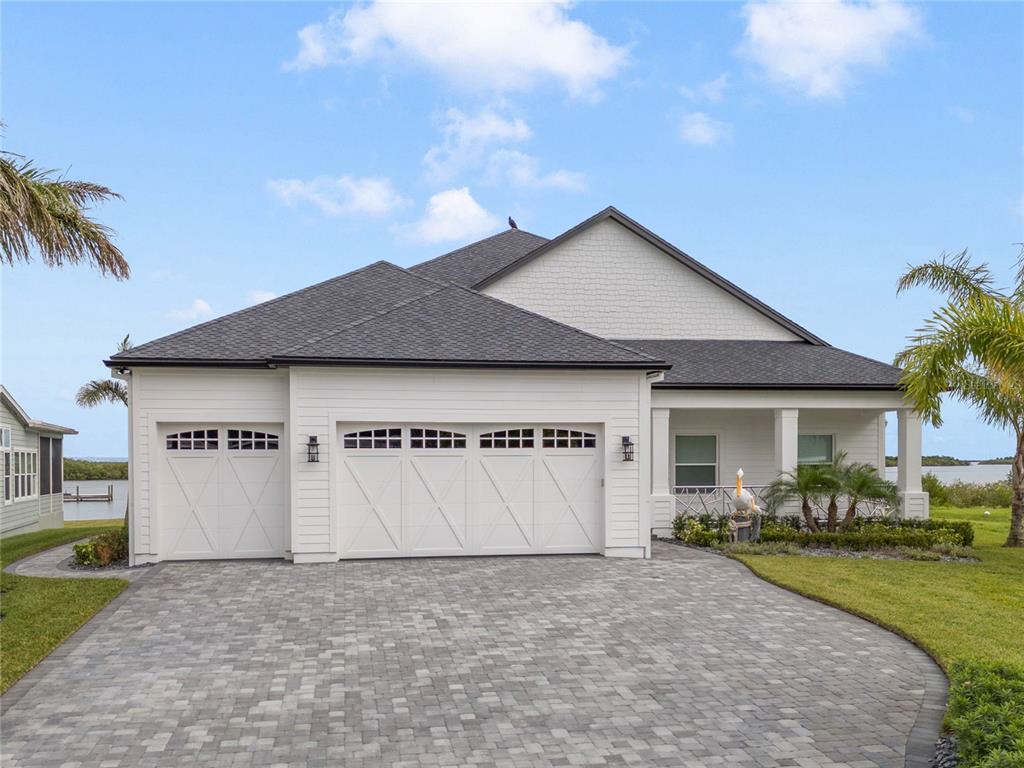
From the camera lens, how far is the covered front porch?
17.5 metres

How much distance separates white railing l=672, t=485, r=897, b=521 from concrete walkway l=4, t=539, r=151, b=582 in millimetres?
11009

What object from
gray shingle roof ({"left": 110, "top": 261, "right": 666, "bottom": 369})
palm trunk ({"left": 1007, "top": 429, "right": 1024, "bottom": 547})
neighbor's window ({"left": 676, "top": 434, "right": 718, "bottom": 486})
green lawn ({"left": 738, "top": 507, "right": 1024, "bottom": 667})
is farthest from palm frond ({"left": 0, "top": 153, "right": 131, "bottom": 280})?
palm trunk ({"left": 1007, "top": 429, "right": 1024, "bottom": 547})

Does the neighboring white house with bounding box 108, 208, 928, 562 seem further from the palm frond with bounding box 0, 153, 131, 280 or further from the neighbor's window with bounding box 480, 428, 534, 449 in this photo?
the palm frond with bounding box 0, 153, 131, 280

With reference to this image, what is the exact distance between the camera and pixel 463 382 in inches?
568

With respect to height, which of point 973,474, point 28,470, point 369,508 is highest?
point 369,508

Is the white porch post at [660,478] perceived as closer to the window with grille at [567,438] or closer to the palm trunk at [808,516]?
the palm trunk at [808,516]

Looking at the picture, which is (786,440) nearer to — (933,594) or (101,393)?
(933,594)

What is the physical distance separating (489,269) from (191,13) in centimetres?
1003

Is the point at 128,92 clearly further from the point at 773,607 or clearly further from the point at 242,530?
the point at 773,607

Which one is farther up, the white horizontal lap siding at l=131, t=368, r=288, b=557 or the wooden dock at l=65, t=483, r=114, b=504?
the white horizontal lap siding at l=131, t=368, r=288, b=557

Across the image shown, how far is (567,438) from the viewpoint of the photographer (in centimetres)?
1494

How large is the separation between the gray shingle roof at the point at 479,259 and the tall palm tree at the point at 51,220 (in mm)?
9860

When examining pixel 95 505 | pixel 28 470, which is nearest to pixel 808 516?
pixel 28 470

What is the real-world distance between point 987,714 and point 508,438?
9.93 metres
